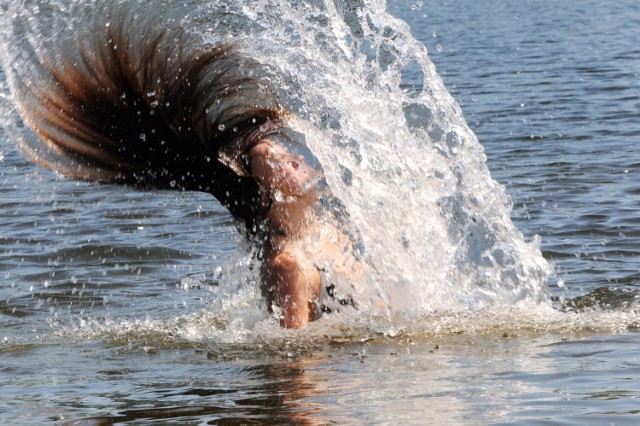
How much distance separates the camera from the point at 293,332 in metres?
6.34

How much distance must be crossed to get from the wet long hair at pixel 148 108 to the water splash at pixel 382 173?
163 millimetres

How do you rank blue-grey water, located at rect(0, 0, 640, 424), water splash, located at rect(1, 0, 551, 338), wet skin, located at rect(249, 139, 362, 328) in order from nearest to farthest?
blue-grey water, located at rect(0, 0, 640, 424)
wet skin, located at rect(249, 139, 362, 328)
water splash, located at rect(1, 0, 551, 338)

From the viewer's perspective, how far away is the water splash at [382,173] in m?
6.74

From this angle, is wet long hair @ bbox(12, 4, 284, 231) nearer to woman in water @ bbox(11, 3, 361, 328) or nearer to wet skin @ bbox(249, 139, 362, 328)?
woman in water @ bbox(11, 3, 361, 328)

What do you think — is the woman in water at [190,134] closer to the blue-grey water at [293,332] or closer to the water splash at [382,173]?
the water splash at [382,173]

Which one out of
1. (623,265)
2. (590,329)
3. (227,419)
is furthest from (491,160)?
(227,419)

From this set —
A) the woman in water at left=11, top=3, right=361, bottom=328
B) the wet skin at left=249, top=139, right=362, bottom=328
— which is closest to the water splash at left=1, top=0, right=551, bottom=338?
the woman in water at left=11, top=3, right=361, bottom=328

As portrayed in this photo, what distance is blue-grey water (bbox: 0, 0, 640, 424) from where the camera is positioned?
5.09 meters

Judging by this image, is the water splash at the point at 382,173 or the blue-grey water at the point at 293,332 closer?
the blue-grey water at the point at 293,332

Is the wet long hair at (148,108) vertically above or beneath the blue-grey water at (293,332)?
above

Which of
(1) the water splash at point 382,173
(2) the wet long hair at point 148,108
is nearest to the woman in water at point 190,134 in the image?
(2) the wet long hair at point 148,108

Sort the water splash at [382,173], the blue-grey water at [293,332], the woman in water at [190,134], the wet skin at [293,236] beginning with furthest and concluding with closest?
the water splash at [382,173]
the woman in water at [190,134]
the wet skin at [293,236]
the blue-grey water at [293,332]

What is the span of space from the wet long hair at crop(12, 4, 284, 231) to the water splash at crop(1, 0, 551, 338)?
0.53ft

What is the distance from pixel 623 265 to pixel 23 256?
14.8ft
